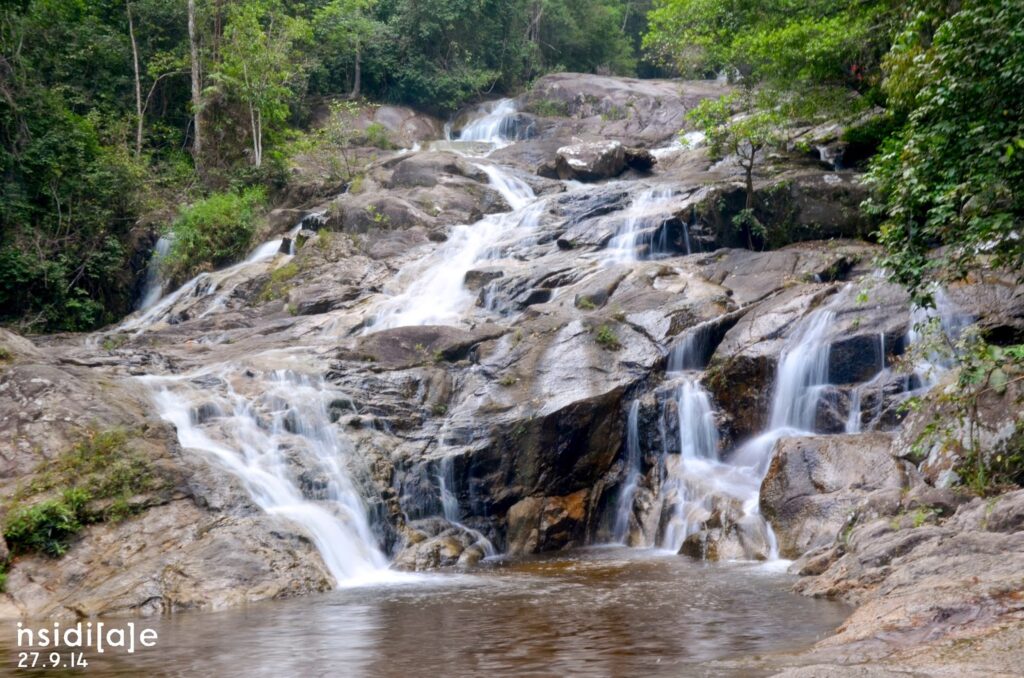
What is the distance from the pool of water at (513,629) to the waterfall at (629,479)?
2.73 meters

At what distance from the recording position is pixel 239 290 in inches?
848

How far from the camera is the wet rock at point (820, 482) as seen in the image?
10438 mm

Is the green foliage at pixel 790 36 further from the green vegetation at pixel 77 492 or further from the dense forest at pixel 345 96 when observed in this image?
the green vegetation at pixel 77 492

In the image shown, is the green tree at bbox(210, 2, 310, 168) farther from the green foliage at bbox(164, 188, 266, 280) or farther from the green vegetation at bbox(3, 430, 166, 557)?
the green vegetation at bbox(3, 430, 166, 557)

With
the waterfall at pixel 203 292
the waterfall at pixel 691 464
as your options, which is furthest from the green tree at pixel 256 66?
the waterfall at pixel 691 464

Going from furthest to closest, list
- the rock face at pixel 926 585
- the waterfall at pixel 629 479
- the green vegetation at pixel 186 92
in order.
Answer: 1. the green vegetation at pixel 186 92
2. the waterfall at pixel 629 479
3. the rock face at pixel 926 585

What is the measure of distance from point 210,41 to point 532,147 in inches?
461

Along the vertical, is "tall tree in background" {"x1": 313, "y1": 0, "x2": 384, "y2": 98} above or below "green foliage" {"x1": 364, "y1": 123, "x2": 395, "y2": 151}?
above

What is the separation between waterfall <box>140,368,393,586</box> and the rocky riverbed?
4 cm

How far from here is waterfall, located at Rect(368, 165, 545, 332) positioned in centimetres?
1841

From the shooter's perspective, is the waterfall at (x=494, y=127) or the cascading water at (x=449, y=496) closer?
the cascading water at (x=449, y=496)

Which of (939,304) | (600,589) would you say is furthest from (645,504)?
(939,304)

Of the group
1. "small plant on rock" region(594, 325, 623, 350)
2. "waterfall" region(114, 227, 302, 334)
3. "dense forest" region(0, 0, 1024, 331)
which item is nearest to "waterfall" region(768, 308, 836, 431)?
"dense forest" region(0, 0, 1024, 331)

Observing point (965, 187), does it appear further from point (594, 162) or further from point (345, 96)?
point (345, 96)
